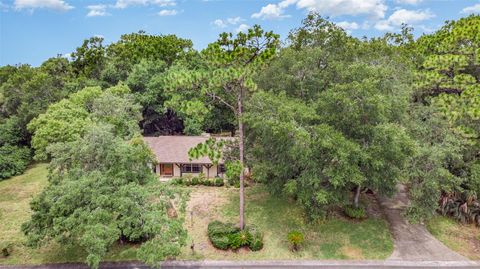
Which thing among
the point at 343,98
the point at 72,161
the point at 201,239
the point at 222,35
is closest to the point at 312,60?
the point at 343,98

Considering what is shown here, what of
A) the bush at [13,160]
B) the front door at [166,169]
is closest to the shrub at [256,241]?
the front door at [166,169]

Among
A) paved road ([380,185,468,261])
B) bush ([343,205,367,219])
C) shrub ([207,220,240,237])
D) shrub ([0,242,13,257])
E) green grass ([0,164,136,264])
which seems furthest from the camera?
bush ([343,205,367,219])

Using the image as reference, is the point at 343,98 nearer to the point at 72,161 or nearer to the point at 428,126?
the point at 428,126

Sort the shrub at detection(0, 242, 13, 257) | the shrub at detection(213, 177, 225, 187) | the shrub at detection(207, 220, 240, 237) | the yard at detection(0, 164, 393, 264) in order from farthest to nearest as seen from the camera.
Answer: the shrub at detection(213, 177, 225, 187) → the shrub at detection(207, 220, 240, 237) → the yard at detection(0, 164, 393, 264) → the shrub at detection(0, 242, 13, 257)

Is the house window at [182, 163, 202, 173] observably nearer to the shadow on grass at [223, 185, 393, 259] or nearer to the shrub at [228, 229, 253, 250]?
the shadow on grass at [223, 185, 393, 259]

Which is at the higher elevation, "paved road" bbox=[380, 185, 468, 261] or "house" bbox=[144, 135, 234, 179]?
"house" bbox=[144, 135, 234, 179]

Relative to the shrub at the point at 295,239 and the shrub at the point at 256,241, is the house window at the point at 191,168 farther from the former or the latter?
the shrub at the point at 295,239

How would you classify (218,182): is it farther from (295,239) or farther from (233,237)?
(295,239)

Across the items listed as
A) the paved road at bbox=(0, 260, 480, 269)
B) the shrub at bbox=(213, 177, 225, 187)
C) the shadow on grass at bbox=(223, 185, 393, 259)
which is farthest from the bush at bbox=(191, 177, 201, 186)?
the paved road at bbox=(0, 260, 480, 269)
